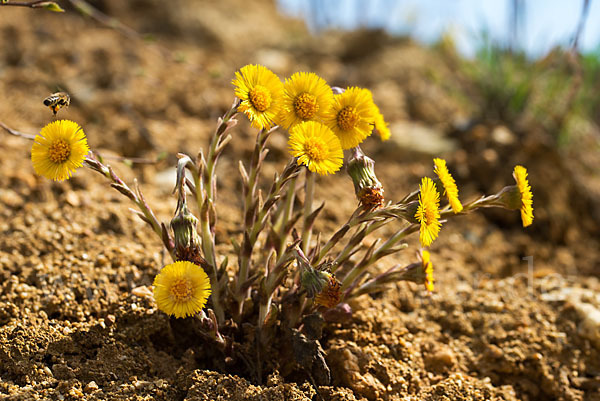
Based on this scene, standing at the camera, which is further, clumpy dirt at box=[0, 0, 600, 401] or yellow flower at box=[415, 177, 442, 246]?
clumpy dirt at box=[0, 0, 600, 401]

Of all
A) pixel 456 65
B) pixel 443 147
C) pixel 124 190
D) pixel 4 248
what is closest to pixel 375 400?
pixel 124 190

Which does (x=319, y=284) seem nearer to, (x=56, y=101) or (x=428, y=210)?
(x=428, y=210)

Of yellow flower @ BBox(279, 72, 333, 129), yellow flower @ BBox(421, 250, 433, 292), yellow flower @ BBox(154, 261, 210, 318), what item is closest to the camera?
yellow flower @ BBox(154, 261, 210, 318)

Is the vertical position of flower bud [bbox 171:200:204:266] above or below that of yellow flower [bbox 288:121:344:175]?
below

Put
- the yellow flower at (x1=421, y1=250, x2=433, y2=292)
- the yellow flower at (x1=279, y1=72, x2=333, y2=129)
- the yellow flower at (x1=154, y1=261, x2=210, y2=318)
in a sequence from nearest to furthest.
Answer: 1. the yellow flower at (x1=154, y1=261, x2=210, y2=318)
2. the yellow flower at (x1=279, y1=72, x2=333, y2=129)
3. the yellow flower at (x1=421, y1=250, x2=433, y2=292)

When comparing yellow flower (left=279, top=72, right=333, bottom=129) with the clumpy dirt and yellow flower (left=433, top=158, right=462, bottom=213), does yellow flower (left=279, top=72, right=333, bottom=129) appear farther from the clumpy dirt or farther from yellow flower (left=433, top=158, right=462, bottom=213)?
the clumpy dirt

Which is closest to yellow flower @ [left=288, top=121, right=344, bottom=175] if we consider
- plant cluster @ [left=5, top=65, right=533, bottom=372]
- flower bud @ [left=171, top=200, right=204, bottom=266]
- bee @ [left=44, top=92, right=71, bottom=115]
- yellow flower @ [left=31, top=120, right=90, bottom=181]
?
plant cluster @ [left=5, top=65, right=533, bottom=372]

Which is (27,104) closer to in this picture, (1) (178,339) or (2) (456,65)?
(1) (178,339)

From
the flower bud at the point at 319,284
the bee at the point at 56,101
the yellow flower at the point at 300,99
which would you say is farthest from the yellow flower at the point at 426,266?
the bee at the point at 56,101
